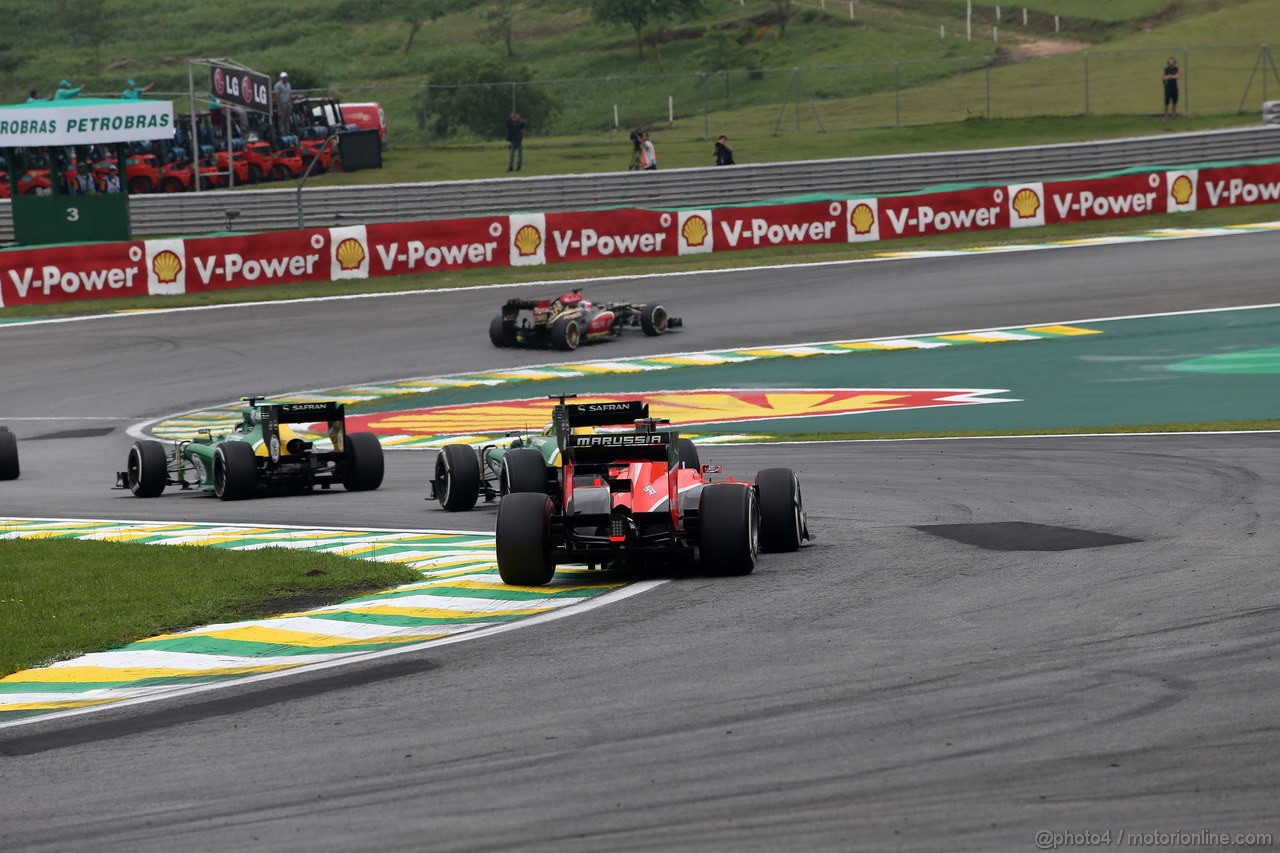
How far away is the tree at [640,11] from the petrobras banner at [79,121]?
33791 millimetres

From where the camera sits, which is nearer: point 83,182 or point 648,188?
point 83,182

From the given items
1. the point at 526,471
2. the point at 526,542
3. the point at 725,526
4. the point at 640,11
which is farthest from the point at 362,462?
the point at 640,11

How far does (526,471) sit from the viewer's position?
50.9ft

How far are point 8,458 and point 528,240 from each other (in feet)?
65.4

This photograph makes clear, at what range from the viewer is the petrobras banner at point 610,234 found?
135 feet

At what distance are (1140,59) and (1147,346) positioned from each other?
40865 mm

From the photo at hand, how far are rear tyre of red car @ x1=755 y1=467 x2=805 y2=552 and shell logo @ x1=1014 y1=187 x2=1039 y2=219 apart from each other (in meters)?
31.6

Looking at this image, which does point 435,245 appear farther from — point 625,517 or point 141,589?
point 625,517

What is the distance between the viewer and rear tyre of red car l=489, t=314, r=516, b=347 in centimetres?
3247

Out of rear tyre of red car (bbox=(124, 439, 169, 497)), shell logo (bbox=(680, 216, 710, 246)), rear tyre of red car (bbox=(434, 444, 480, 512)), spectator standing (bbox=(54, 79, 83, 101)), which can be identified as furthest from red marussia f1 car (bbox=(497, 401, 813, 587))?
spectator standing (bbox=(54, 79, 83, 101))

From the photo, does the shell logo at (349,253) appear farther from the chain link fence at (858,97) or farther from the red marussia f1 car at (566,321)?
the chain link fence at (858,97)

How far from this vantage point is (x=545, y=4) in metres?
85.2

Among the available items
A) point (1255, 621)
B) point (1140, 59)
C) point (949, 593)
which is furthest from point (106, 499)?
point (1140, 59)

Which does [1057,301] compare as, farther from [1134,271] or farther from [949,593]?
Result: [949,593]
